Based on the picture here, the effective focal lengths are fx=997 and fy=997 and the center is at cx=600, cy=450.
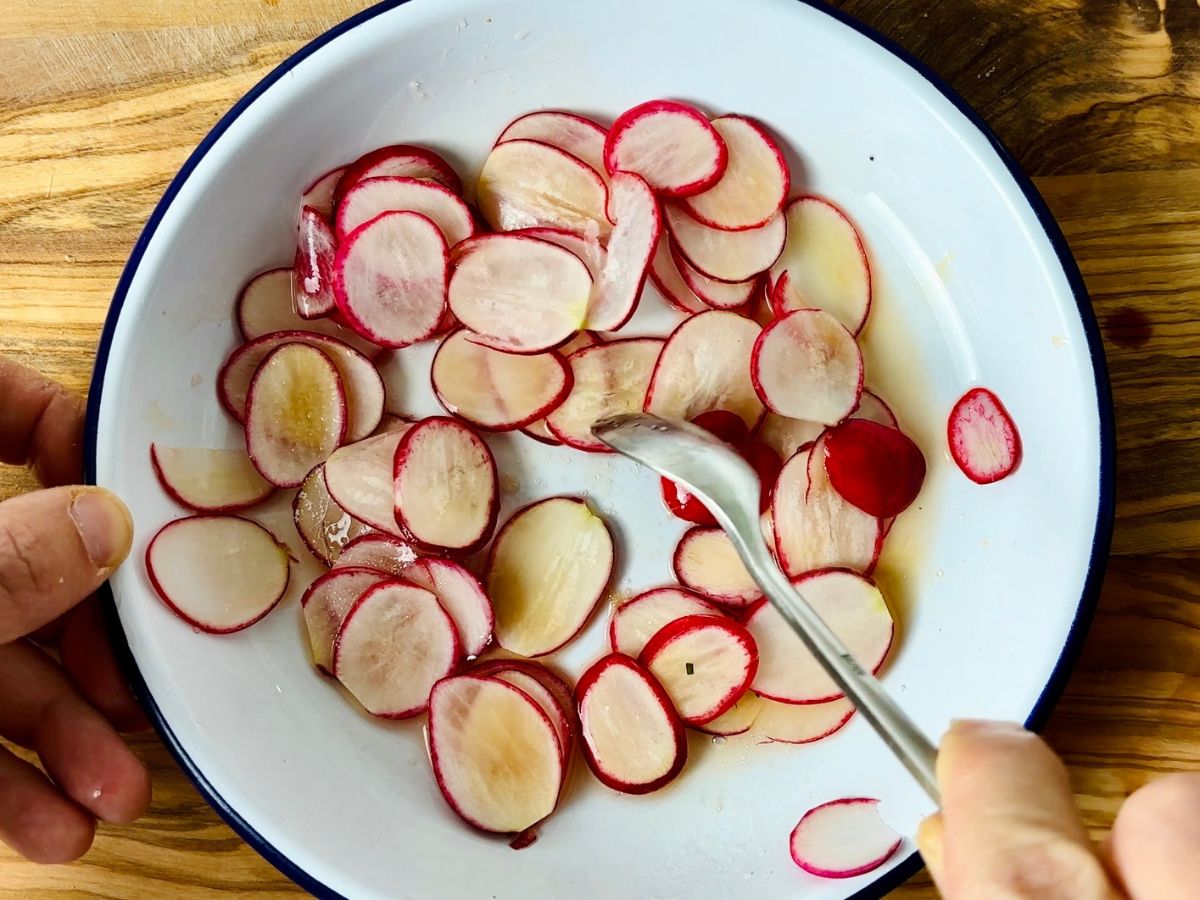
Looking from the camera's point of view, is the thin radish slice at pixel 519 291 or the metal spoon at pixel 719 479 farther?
the thin radish slice at pixel 519 291

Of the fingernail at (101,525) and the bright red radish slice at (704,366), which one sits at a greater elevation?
the fingernail at (101,525)

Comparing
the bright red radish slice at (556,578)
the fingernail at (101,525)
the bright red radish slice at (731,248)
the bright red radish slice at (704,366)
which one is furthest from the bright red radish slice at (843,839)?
the fingernail at (101,525)

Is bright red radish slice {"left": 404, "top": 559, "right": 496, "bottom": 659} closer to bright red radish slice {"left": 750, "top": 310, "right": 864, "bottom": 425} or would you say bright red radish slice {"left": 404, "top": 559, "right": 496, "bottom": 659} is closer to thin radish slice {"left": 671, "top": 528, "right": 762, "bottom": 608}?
thin radish slice {"left": 671, "top": 528, "right": 762, "bottom": 608}

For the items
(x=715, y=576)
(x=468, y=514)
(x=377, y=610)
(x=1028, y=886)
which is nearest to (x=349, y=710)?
(x=377, y=610)

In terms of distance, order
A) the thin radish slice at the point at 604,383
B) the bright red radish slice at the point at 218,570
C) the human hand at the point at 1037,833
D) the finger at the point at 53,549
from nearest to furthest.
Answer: the human hand at the point at 1037,833 → the finger at the point at 53,549 → the bright red radish slice at the point at 218,570 → the thin radish slice at the point at 604,383

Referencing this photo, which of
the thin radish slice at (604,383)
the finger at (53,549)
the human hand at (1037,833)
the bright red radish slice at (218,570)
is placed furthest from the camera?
the thin radish slice at (604,383)

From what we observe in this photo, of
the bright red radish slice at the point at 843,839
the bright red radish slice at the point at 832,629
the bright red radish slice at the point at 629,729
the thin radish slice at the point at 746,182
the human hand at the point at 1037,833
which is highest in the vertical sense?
the thin radish slice at the point at 746,182

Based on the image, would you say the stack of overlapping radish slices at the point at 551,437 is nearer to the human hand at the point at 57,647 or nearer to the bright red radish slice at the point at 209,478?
the bright red radish slice at the point at 209,478

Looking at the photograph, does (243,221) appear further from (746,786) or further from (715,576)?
(746,786)
